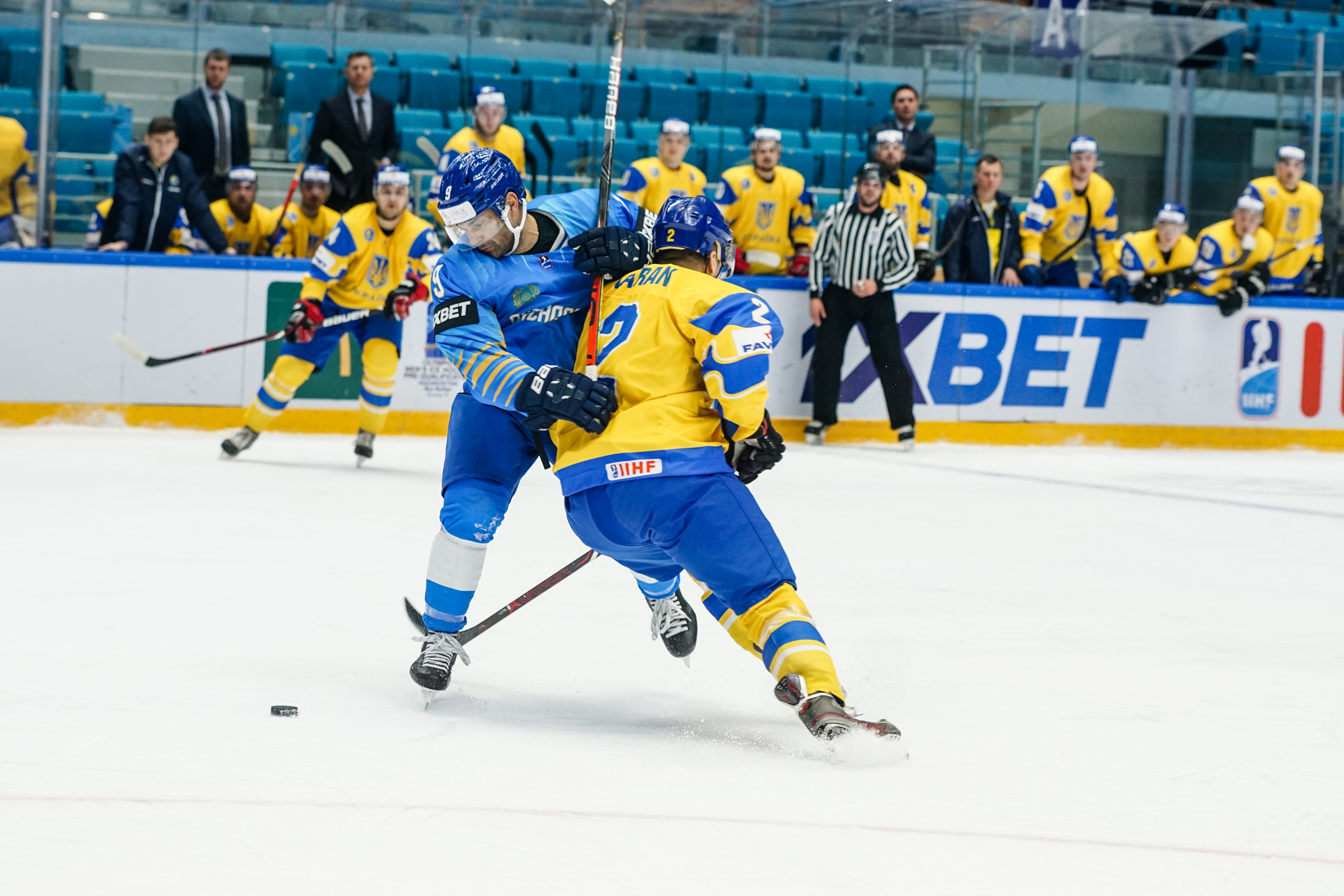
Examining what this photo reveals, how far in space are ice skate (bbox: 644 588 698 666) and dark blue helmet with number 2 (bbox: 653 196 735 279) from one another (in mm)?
731

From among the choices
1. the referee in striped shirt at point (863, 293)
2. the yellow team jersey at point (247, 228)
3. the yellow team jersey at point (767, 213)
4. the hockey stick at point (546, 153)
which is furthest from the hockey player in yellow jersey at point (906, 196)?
the yellow team jersey at point (247, 228)

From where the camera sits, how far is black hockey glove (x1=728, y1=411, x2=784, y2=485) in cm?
273

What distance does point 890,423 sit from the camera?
348 inches

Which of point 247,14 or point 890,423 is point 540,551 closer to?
point 890,423

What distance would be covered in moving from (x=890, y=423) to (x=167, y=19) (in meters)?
5.03

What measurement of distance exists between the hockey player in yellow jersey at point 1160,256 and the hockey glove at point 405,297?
4704 mm

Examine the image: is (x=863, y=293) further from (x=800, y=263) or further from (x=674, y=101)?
(x=674, y=101)

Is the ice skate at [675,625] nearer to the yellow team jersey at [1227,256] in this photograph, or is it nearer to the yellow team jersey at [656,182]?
the yellow team jersey at [656,182]

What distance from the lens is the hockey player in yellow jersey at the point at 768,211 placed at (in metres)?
8.96

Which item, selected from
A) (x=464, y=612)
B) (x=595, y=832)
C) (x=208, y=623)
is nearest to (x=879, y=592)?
(x=464, y=612)

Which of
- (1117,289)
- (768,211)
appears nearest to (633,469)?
(768,211)

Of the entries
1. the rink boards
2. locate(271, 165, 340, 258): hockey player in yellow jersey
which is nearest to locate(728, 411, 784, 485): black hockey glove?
the rink boards

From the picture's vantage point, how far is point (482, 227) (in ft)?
9.68

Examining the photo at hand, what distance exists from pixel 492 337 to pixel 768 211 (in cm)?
632
